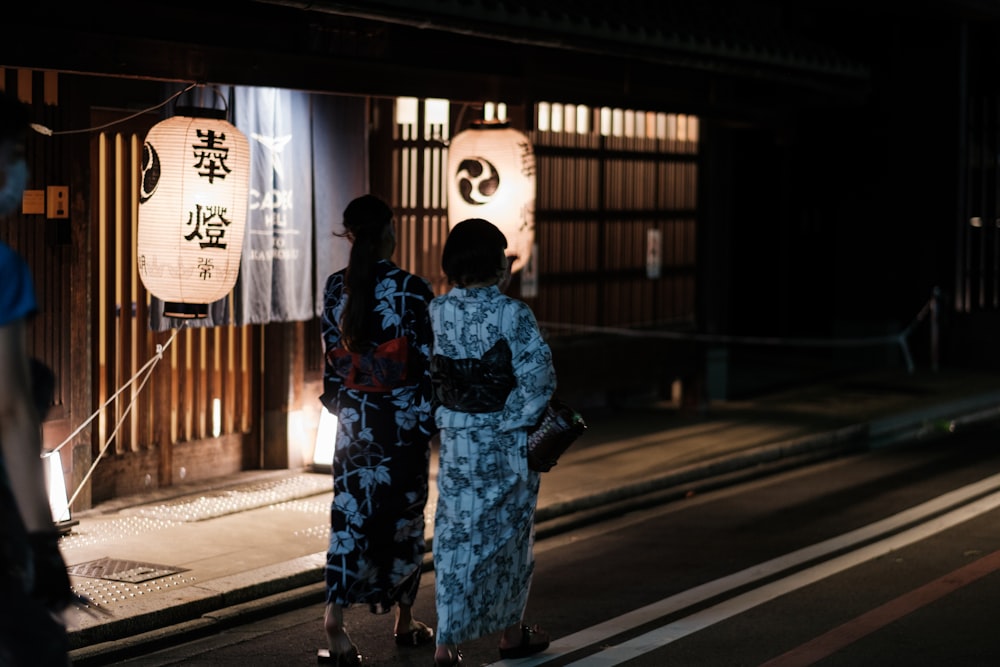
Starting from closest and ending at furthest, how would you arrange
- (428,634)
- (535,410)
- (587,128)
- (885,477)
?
1. (535,410)
2. (428,634)
3. (885,477)
4. (587,128)

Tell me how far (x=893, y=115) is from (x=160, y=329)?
50.2 feet

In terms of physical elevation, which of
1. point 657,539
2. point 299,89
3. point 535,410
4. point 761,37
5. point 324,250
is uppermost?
point 761,37

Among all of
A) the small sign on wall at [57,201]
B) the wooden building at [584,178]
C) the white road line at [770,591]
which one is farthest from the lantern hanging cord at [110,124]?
the white road line at [770,591]

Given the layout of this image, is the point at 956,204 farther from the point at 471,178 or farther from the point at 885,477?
the point at 471,178

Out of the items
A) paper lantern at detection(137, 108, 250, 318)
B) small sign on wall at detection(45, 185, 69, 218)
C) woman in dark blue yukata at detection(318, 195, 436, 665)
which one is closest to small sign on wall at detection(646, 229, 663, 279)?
paper lantern at detection(137, 108, 250, 318)

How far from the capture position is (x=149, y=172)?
31.9ft

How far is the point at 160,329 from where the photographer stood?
1081cm

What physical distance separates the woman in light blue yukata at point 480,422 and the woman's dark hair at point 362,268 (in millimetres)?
372

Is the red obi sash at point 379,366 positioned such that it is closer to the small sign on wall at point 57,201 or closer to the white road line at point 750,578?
the white road line at point 750,578

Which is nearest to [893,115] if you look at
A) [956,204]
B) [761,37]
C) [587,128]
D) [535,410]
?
[956,204]

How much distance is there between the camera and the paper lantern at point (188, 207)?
965 centimetres

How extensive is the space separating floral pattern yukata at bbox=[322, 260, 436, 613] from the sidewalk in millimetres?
1234

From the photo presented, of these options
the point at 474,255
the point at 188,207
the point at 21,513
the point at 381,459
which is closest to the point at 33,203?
the point at 188,207

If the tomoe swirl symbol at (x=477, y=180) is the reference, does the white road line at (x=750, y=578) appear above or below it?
below
